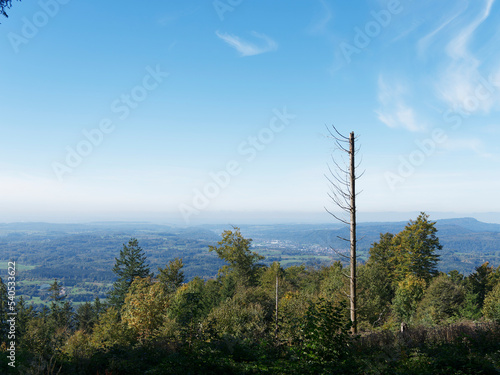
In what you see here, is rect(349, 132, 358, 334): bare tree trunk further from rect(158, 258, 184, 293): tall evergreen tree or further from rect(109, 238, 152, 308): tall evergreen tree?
rect(109, 238, 152, 308): tall evergreen tree

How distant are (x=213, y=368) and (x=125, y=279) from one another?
5411 centimetres

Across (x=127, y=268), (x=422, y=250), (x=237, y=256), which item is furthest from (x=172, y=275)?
(x=422, y=250)

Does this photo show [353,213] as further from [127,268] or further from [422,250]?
[127,268]

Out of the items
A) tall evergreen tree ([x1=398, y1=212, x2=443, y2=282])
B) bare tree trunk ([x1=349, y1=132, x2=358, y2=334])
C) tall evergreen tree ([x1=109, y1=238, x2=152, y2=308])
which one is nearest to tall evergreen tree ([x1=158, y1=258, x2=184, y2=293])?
tall evergreen tree ([x1=109, y1=238, x2=152, y2=308])

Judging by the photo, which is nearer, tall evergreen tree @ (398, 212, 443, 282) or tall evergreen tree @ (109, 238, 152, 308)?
tall evergreen tree @ (398, 212, 443, 282)

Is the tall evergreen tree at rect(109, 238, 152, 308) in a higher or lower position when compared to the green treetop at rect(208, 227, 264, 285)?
lower

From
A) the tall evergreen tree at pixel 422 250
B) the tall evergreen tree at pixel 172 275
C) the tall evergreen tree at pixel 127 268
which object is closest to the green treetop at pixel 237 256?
the tall evergreen tree at pixel 172 275

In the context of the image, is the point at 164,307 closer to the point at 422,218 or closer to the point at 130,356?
the point at 130,356

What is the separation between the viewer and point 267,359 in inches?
296

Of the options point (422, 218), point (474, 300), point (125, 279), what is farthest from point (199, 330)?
point (125, 279)

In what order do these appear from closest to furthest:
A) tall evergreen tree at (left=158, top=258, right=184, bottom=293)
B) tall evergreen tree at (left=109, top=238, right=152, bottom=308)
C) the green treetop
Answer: the green treetop < tall evergreen tree at (left=158, top=258, right=184, bottom=293) < tall evergreen tree at (left=109, top=238, right=152, bottom=308)

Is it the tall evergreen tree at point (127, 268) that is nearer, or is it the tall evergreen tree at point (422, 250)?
the tall evergreen tree at point (422, 250)

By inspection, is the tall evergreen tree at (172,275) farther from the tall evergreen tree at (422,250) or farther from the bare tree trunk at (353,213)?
the bare tree trunk at (353,213)

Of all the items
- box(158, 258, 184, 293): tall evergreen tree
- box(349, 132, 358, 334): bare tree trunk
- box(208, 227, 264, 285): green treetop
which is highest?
box(349, 132, 358, 334): bare tree trunk
